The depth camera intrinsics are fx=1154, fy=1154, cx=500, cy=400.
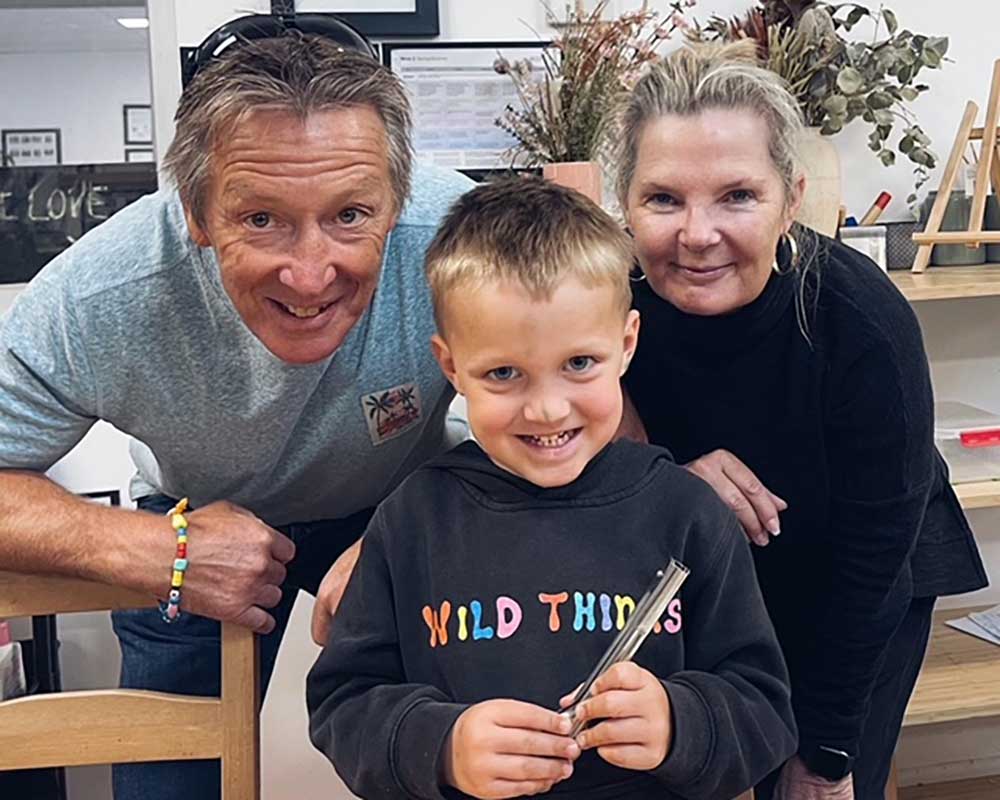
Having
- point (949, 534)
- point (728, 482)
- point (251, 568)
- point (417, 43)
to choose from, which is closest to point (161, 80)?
point (417, 43)

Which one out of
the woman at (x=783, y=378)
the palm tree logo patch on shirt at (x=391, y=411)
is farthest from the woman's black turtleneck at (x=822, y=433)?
the palm tree logo patch on shirt at (x=391, y=411)

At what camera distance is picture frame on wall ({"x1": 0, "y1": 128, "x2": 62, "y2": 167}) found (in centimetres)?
188

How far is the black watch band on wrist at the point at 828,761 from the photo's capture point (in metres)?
1.23

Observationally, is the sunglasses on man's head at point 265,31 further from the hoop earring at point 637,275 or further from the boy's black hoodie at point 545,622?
the boy's black hoodie at point 545,622

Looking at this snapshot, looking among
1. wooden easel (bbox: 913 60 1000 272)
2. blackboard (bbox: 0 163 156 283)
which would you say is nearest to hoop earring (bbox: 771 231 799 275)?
wooden easel (bbox: 913 60 1000 272)

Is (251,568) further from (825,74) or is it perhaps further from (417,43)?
(825,74)

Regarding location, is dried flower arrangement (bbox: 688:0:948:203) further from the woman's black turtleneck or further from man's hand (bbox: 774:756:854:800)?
man's hand (bbox: 774:756:854:800)

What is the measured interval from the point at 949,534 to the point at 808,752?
0.31m

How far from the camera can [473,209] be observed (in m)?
0.97

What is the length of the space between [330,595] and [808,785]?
1.89 ft

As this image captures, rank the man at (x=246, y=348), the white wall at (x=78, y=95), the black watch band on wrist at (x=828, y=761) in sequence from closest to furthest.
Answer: the man at (x=246, y=348), the black watch band on wrist at (x=828, y=761), the white wall at (x=78, y=95)

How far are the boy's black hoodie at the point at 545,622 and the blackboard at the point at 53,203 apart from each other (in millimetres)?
1180

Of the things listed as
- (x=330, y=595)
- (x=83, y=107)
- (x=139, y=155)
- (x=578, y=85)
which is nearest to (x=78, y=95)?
(x=83, y=107)

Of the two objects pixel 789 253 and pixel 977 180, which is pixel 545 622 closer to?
pixel 789 253
